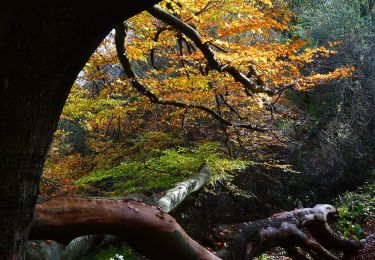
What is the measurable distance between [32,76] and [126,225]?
1.73m

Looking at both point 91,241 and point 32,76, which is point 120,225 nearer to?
point 91,241

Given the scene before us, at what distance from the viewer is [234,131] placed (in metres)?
11.4

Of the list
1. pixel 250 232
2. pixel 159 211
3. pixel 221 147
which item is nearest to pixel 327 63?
pixel 221 147

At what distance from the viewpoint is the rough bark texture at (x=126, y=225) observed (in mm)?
2773

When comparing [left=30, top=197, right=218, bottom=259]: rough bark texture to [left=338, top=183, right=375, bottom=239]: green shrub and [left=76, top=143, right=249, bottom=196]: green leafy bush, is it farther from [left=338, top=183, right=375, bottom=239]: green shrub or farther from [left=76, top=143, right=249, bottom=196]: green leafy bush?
[left=338, top=183, right=375, bottom=239]: green shrub

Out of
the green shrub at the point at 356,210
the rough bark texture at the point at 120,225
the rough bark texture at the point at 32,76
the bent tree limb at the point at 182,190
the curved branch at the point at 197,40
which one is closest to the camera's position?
the rough bark texture at the point at 32,76

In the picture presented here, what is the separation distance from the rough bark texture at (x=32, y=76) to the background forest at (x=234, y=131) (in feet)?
17.9

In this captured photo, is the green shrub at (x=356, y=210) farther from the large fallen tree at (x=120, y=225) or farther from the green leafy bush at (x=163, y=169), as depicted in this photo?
the large fallen tree at (x=120, y=225)

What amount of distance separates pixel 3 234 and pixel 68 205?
1123mm

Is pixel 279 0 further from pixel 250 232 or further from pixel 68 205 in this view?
pixel 68 205

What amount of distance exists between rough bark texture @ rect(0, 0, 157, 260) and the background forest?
5.45 m

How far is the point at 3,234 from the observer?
5.59 feet

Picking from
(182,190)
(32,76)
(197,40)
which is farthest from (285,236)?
(32,76)

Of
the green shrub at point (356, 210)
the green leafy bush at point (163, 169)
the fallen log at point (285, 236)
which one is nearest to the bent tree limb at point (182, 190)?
the green leafy bush at point (163, 169)
